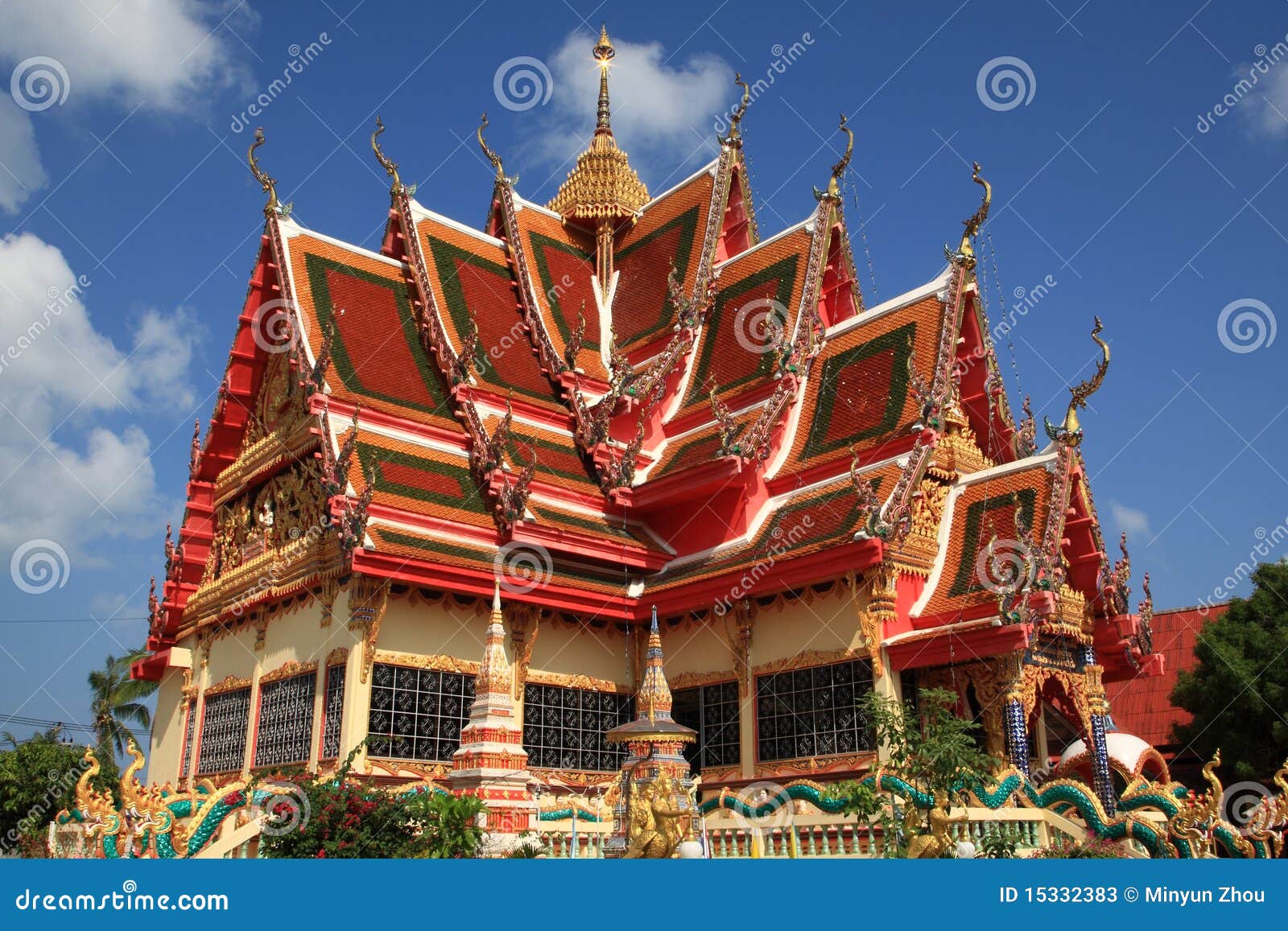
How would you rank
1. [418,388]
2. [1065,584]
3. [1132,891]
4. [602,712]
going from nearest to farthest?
[1132,891]
[1065,584]
[602,712]
[418,388]

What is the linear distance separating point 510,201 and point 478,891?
59.6 feet

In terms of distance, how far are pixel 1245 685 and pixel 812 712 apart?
1220cm

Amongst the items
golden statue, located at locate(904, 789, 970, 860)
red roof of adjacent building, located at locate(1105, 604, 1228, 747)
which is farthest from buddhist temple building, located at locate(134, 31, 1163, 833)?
red roof of adjacent building, located at locate(1105, 604, 1228, 747)

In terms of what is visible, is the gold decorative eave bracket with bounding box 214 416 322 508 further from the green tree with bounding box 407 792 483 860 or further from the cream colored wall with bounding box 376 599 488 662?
the green tree with bounding box 407 792 483 860

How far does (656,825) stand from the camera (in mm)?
9930

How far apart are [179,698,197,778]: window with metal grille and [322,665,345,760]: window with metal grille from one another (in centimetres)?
492

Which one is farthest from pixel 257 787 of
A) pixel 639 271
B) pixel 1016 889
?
pixel 639 271

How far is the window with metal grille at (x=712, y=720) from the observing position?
628 inches

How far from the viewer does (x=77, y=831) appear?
12688 mm

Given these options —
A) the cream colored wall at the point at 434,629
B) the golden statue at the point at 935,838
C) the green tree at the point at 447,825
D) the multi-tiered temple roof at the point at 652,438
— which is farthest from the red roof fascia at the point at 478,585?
the golden statue at the point at 935,838

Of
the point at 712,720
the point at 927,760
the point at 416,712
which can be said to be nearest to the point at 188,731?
the point at 416,712

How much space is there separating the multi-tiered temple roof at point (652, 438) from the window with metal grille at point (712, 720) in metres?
1.24

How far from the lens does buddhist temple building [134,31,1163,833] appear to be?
1460 centimetres

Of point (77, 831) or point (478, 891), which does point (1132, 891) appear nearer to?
point (478, 891)
